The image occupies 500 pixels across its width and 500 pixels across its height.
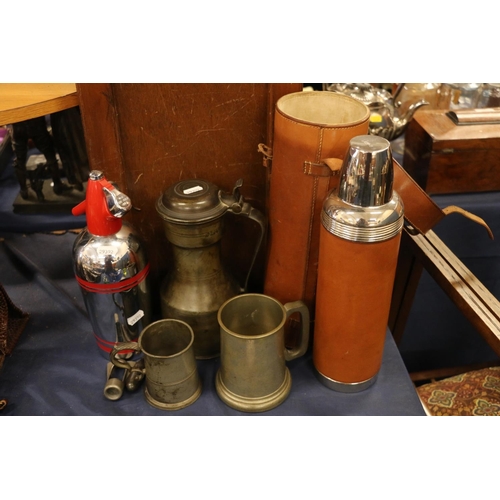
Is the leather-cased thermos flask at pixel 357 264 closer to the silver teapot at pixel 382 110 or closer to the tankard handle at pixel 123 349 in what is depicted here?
the tankard handle at pixel 123 349

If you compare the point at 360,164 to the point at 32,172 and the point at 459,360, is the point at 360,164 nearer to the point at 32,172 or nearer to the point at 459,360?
the point at 32,172

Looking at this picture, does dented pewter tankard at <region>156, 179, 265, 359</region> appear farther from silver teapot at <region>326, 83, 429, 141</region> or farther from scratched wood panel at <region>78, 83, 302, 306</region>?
silver teapot at <region>326, 83, 429, 141</region>

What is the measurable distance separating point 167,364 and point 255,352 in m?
0.18

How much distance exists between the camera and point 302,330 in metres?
1.20

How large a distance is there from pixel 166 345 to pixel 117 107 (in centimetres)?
54

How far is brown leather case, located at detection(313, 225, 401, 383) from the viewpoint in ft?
3.25

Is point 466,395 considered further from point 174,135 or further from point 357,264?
point 174,135

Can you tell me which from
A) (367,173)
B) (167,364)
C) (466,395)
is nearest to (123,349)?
(167,364)

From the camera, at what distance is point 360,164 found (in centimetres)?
91

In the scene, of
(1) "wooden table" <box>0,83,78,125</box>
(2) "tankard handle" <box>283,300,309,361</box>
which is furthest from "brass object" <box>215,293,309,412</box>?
(1) "wooden table" <box>0,83,78,125</box>

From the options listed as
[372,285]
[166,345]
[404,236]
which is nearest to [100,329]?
[166,345]

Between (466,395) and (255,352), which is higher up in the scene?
(255,352)

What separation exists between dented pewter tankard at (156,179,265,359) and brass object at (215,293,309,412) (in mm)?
66

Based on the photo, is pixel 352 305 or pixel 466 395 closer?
pixel 352 305
